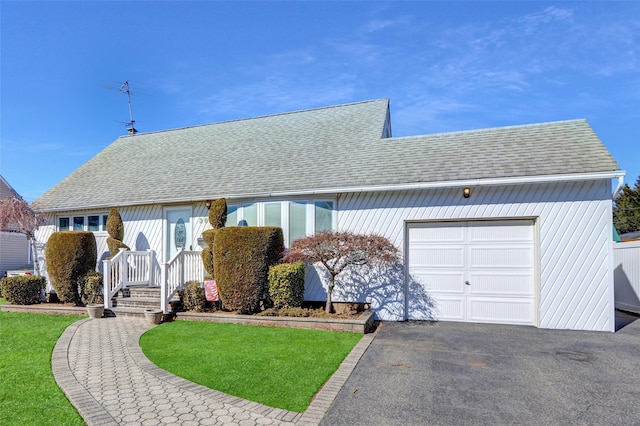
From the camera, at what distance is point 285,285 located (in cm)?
848

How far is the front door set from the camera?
11.4 metres

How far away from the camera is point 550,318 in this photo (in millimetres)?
8000

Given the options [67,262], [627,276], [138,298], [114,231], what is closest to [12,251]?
[114,231]

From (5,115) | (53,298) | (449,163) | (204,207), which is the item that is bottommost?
(53,298)

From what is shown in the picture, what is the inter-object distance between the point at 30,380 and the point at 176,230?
7.02 metres

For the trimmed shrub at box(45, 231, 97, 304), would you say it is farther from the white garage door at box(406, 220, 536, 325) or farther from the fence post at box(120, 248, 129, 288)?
the white garage door at box(406, 220, 536, 325)

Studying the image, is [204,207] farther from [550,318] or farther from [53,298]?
[550,318]

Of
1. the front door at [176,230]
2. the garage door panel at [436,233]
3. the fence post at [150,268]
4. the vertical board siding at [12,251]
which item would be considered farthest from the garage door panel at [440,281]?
the vertical board siding at [12,251]

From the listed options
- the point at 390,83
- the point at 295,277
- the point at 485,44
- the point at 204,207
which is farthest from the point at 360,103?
the point at 295,277

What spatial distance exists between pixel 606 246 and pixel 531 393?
16.1 ft

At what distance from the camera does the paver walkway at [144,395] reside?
3.73 meters

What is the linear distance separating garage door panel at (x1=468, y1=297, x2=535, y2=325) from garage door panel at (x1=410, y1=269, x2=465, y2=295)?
0.45 metres

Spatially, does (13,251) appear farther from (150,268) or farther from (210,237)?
(210,237)

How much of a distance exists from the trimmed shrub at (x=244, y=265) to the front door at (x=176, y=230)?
3.03m
